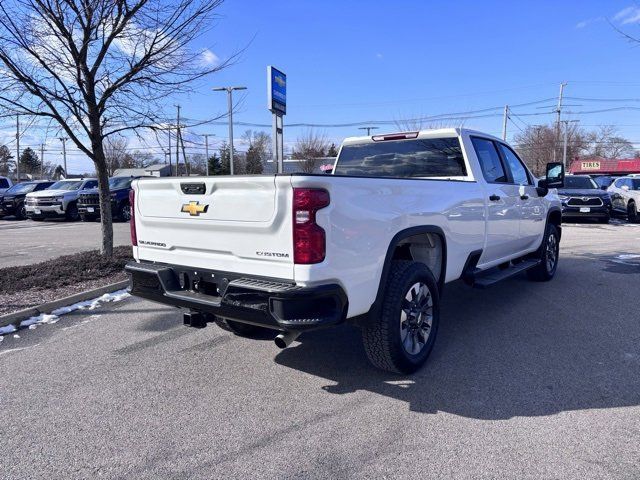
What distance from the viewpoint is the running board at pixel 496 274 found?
4.93 meters

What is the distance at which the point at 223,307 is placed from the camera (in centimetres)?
334

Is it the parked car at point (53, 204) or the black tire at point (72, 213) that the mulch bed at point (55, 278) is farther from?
Result: the black tire at point (72, 213)

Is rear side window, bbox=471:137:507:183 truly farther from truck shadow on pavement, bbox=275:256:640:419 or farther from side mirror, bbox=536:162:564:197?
truck shadow on pavement, bbox=275:256:640:419

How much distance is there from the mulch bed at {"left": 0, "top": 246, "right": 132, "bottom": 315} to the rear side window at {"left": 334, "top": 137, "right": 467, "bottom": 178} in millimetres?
3897

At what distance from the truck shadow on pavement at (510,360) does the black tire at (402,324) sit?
0.61 feet

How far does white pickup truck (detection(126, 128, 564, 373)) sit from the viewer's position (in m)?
3.06

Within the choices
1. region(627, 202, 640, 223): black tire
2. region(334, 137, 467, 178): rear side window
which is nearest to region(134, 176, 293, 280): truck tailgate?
region(334, 137, 467, 178): rear side window

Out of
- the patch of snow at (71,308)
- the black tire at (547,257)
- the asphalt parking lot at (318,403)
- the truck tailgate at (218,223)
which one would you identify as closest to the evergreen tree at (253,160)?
the black tire at (547,257)

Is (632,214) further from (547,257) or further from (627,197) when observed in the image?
(547,257)

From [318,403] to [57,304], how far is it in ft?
13.1

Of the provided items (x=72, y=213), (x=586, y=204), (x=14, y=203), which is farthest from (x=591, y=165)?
(x=14, y=203)

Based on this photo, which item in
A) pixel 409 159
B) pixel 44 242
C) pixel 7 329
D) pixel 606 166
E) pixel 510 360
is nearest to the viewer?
pixel 510 360

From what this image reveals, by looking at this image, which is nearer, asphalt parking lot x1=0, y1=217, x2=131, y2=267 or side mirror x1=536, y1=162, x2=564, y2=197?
side mirror x1=536, y1=162, x2=564, y2=197

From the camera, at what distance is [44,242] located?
12516mm
